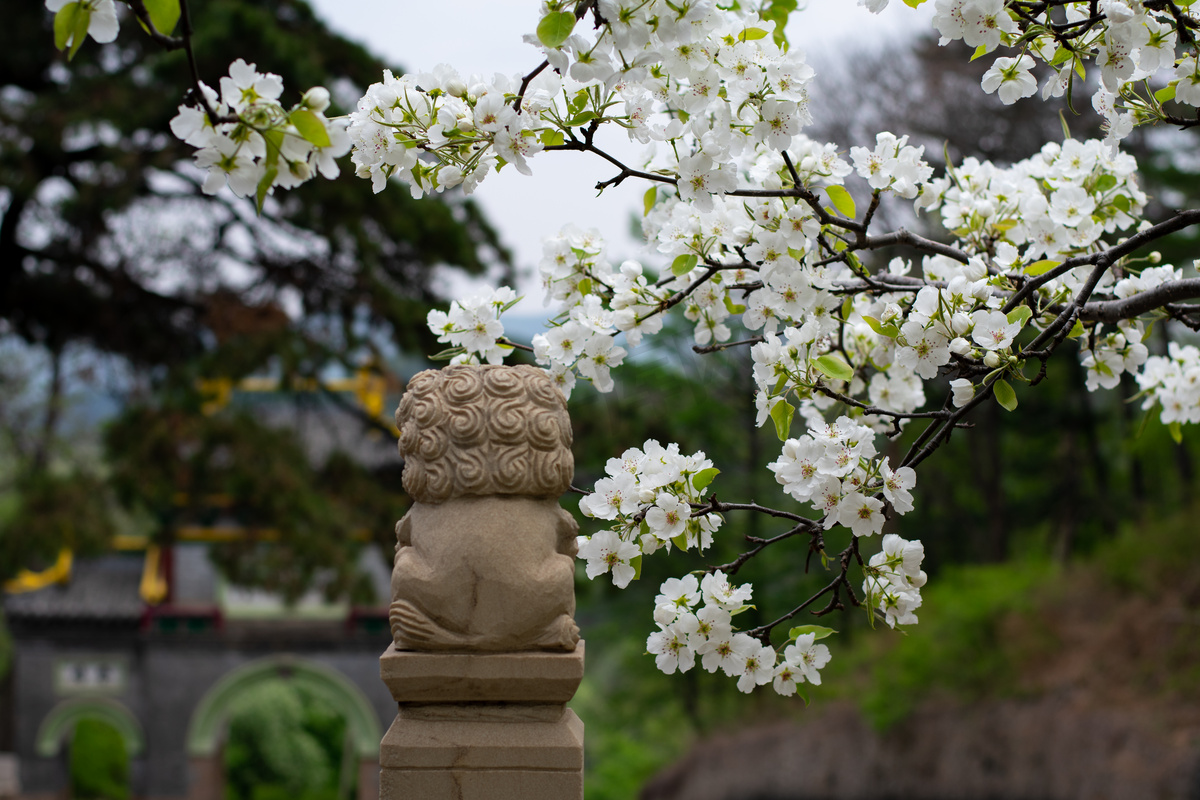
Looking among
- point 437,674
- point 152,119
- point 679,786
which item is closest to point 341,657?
point 679,786

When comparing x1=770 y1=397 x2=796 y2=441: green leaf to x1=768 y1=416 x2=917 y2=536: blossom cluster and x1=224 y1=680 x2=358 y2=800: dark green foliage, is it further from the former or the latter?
x1=224 y1=680 x2=358 y2=800: dark green foliage

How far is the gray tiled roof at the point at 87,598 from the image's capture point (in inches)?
615

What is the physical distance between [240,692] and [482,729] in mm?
14232

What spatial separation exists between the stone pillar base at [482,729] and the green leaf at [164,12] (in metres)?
1.39

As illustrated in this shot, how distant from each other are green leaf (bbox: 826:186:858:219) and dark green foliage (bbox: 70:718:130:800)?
15.0 meters

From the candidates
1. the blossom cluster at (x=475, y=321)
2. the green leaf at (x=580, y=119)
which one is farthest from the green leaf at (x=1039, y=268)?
the blossom cluster at (x=475, y=321)

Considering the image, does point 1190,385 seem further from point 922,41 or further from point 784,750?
point 922,41

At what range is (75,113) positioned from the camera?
24.8 ft

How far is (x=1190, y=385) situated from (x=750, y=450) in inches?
459

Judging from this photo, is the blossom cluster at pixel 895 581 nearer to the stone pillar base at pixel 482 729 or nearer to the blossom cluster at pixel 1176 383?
the stone pillar base at pixel 482 729

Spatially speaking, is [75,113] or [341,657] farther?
[341,657]

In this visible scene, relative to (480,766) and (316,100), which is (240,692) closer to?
(480,766)

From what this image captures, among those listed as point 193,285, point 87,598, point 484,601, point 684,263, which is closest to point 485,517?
point 484,601

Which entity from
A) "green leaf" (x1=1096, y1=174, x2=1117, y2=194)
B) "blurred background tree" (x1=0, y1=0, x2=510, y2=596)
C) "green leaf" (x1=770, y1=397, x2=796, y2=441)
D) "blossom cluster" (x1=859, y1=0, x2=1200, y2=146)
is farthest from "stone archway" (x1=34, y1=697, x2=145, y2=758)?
"blossom cluster" (x1=859, y1=0, x2=1200, y2=146)
